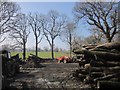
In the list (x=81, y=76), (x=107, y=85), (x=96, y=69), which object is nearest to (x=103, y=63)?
(x=96, y=69)

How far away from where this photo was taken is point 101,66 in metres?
10.6

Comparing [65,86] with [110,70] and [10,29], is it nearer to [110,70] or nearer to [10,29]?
[110,70]

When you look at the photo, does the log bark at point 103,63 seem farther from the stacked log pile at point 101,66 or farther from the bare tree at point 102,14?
the bare tree at point 102,14

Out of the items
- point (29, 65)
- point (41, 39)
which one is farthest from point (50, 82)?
point (41, 39)

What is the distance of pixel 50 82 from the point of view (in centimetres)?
1102

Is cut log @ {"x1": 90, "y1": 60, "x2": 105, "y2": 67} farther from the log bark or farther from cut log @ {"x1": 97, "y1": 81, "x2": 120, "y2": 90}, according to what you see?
cut log @ {"x1": 97, "y1": 81, "x2": 120, "y2": 90}

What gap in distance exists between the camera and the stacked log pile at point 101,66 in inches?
370

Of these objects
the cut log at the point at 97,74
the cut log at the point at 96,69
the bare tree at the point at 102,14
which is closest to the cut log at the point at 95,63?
the cut log at the point at 96,69

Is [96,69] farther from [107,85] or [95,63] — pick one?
[107,85]

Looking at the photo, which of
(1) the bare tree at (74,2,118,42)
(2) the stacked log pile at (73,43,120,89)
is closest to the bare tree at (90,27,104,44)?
(1) the bare tree at (74,2,118,42)

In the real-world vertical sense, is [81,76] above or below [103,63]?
below

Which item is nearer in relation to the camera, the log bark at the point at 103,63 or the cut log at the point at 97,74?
the cut log at the point at 97,74

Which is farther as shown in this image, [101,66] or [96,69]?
[101,66]

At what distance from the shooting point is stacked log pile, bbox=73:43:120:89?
30.8 feet
